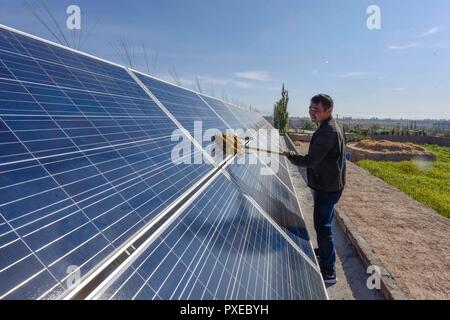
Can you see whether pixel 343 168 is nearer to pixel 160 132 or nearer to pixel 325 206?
pixel 325 206

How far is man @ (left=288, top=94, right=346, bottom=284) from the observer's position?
399cm

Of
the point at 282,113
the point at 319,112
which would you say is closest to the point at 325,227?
the point at 319,112

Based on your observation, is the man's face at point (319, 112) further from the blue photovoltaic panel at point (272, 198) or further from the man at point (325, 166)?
the blue photovoltaic panel at point (272, 198)

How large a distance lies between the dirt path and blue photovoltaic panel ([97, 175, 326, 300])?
281 cm

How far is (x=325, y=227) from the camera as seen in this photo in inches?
165

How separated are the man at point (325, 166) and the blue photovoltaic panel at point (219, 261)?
2.64 ft

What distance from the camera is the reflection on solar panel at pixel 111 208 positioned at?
1.56 metres

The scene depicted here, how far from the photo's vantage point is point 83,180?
2209 millimetres

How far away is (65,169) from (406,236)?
757 cm

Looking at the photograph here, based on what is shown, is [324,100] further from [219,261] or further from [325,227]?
[219,261]

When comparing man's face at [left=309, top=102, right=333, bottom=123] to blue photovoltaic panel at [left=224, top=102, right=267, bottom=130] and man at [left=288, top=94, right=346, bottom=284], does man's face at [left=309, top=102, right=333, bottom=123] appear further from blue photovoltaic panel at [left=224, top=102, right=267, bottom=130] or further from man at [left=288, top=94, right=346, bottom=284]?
blue photovoltaic panel at [left=224, top=102, right=267, bottom=130]

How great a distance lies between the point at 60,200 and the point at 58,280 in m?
0.61

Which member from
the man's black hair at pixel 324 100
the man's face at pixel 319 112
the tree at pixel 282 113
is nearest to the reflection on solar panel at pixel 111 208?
the man's face at pixel 319 112
